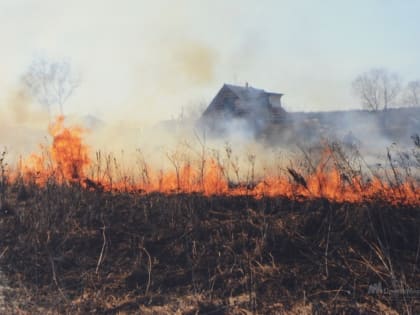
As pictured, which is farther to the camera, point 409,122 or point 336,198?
point 409,122

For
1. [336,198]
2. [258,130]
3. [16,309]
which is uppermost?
[258,130]

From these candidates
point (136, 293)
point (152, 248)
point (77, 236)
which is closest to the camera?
point (136, 293)

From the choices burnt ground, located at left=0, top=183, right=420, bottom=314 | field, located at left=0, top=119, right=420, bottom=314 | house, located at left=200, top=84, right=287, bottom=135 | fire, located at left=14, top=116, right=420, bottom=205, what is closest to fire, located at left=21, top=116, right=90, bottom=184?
fire, located at left=14, top=116, right=420, bottom=205

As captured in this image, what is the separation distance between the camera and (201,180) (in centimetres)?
816

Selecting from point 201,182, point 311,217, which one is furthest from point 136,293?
point 201,182

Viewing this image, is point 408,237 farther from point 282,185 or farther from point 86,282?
point 86,282

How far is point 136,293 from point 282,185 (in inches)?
135

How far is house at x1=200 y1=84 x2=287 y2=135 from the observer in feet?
58.3

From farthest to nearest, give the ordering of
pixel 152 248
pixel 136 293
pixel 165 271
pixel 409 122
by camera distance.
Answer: pixel 409 122 < pixel 152 248 < pixel 165 271 < pixel 136 293

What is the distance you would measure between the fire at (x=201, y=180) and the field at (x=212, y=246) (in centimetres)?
4

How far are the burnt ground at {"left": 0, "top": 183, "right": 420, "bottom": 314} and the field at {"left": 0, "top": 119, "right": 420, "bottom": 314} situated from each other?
0.02 meters

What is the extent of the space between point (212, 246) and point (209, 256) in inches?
9.6

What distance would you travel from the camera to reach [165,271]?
5602mm

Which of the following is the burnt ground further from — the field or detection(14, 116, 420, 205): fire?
detection(14, 116, 420, 205): fire
